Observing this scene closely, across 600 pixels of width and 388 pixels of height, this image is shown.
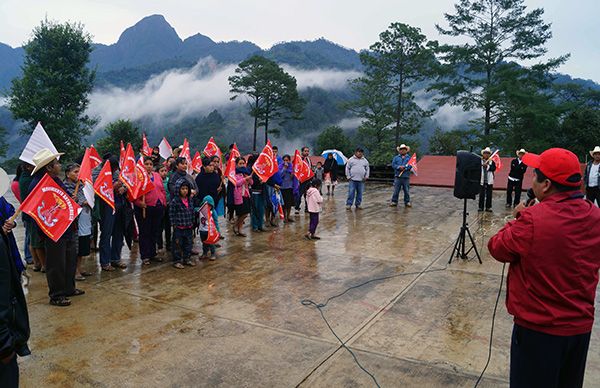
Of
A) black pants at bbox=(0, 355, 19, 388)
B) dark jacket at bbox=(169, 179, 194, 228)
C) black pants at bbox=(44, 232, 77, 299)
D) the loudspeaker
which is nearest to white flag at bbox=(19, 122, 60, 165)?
black pants at bbox=(44, 232, 77, 299)

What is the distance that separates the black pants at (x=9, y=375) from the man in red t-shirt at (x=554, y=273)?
2893 millimetres

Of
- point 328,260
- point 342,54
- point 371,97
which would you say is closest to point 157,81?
point 342,54

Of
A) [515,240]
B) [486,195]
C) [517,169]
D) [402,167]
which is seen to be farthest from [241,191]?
[517,169]

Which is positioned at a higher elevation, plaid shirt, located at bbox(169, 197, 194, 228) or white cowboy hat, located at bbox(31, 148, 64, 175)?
white cowboy hat, located at bbox(31, 148, 64, 175)

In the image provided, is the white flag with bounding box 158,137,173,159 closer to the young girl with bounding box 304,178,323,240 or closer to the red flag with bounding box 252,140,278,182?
the red flag with bounding box 252,140,278,182

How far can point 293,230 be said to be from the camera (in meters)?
10.0

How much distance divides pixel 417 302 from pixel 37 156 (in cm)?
483

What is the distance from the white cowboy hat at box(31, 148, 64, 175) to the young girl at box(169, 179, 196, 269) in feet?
6.72

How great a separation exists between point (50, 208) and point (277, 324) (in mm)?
2931

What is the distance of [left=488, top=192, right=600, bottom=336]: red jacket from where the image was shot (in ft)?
8.05

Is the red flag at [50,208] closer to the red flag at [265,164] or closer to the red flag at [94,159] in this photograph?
the red flag at [94,159]

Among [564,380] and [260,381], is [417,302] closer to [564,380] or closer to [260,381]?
[260,381]

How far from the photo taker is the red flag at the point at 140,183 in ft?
22.6

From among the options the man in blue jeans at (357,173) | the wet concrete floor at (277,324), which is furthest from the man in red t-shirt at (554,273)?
the man in blue jeans at (357,173)
